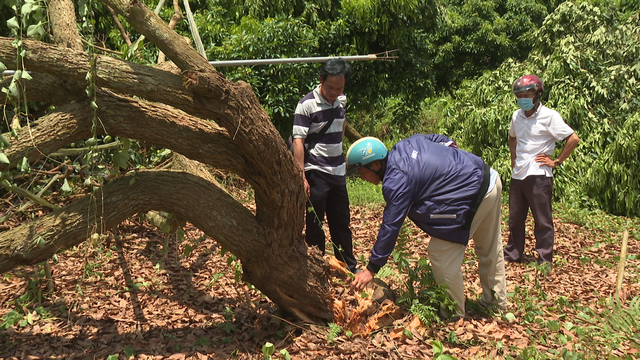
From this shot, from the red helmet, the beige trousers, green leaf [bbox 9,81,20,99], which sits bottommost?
the beige trousers

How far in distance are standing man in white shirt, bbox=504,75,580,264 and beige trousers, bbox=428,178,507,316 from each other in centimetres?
152

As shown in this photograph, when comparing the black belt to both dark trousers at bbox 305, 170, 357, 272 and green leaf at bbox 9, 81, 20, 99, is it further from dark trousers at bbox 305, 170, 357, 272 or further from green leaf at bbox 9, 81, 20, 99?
green leaf at bbox 9, 81, 20, 99

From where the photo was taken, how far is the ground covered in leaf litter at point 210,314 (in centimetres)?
401

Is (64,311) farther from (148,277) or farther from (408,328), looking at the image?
(408,328)

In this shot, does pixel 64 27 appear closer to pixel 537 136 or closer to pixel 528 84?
pixel 528 84

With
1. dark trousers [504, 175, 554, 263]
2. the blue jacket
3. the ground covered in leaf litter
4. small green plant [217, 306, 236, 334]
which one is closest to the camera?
the blue jacket

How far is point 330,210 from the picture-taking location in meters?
5.07

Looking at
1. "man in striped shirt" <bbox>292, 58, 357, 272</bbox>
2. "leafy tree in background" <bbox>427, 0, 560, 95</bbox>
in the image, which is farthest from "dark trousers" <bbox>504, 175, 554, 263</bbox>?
"leafy tree in background" <bbox>427, 0, 560, 95</bbox>

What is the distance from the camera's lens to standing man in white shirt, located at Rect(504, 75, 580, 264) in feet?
18.7

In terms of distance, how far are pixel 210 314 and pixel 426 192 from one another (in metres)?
2.16

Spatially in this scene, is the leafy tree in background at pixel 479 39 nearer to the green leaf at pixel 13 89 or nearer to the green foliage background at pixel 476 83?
the green foliage background at pixel 476 83

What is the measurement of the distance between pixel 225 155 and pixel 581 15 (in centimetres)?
867

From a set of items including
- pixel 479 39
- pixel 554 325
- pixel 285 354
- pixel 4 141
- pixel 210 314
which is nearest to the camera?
pixel 4 141

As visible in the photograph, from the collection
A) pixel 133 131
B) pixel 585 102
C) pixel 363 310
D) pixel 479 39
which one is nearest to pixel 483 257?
pixel 363 310
